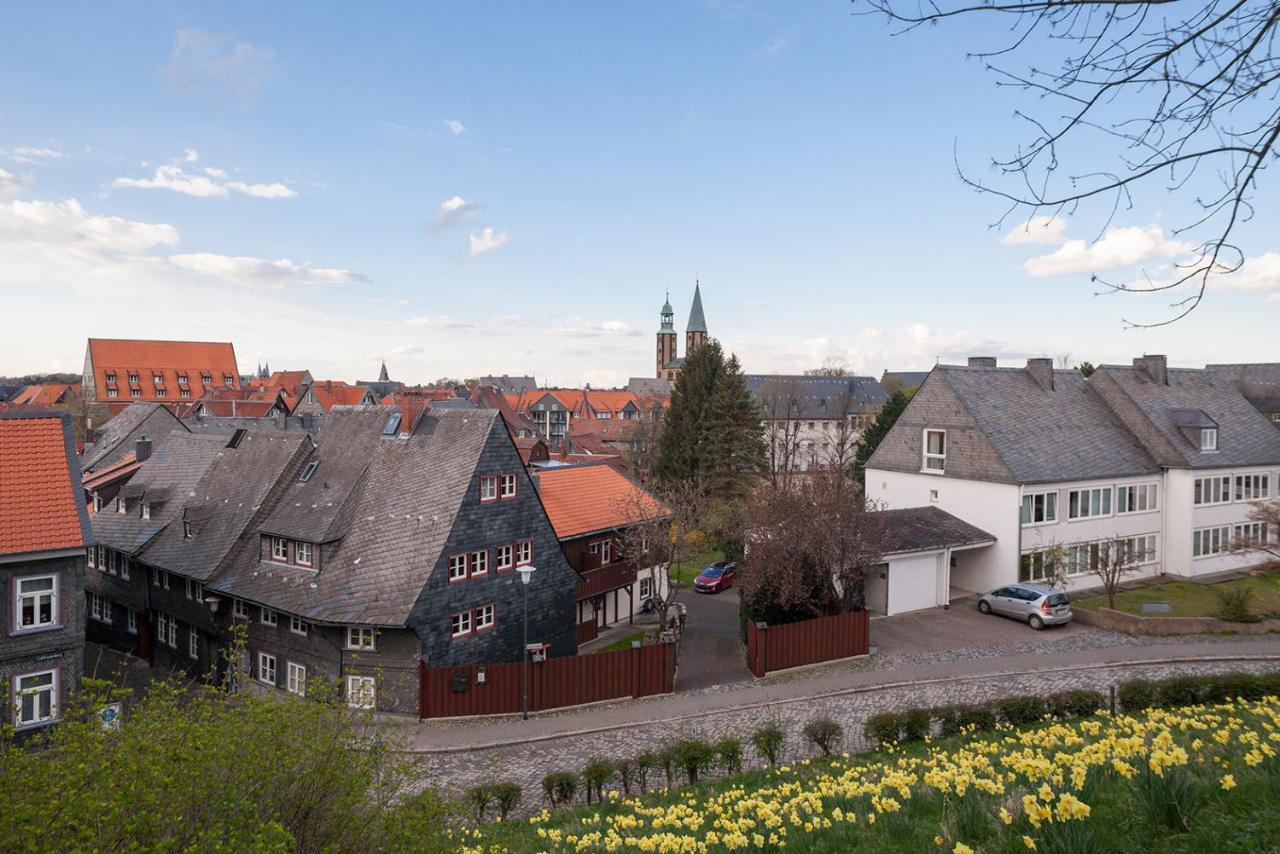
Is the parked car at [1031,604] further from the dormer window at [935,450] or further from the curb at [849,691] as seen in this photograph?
the dormer window at [935,450]

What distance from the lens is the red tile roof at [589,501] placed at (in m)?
29.7

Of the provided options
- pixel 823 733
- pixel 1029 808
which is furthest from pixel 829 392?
pixel 1029 808

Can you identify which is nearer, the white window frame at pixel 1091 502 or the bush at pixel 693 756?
the bush at pixel 693 756

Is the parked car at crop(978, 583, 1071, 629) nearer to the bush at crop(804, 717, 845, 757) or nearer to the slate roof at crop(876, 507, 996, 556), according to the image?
the slate roof at crop(876, 507, 996, 556)

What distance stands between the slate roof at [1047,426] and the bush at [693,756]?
21596 mm

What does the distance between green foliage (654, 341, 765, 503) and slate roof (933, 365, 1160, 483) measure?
1910cm

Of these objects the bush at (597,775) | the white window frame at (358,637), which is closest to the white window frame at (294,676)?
the white window frame at (358,637)

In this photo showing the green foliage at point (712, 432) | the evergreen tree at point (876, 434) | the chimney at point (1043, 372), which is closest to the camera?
the chimney at point (1043, 372)

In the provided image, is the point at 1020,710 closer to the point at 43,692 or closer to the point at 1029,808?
the point at 1029,808

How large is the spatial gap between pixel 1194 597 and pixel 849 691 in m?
20.0

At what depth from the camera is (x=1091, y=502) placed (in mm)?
32625

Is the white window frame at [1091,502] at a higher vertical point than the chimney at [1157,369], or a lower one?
lower

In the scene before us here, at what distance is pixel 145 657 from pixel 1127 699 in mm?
31962

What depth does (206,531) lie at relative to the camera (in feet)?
88.1
